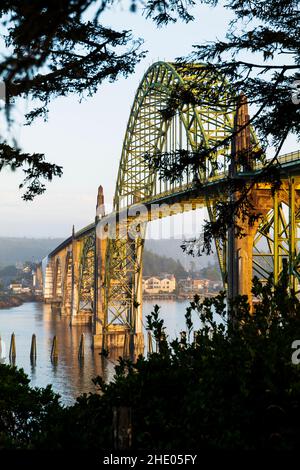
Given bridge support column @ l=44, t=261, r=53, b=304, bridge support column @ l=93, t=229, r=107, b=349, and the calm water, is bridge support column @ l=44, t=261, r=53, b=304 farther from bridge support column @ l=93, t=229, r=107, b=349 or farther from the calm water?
bridge support column @ l=93, t=229, r=107, b=349

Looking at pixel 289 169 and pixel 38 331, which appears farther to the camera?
pixel 38 331

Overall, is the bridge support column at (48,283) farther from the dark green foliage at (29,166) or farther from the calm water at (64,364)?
the dark green foliage at (29,166)

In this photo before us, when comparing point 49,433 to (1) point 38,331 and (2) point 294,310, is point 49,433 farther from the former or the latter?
(1) point 38,331

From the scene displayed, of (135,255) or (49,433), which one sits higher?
(135,255)

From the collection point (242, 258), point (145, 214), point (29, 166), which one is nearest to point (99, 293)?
point (145, 214)

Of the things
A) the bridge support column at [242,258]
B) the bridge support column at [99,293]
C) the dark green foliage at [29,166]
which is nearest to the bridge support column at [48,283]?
the bridge support column at [99,293]

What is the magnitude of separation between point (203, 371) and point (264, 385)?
0.84m

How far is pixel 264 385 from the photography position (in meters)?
7.59

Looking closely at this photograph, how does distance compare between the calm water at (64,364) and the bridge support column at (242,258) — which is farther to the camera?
the calm water at (64,364)

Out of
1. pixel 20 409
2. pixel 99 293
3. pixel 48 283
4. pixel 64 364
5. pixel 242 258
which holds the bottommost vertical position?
pixel 64 364

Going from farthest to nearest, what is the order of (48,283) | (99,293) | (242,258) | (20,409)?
(48,283)
(99,293)
(242,258)
(20,409)

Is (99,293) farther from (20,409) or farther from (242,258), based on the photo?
(20,409)
